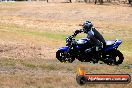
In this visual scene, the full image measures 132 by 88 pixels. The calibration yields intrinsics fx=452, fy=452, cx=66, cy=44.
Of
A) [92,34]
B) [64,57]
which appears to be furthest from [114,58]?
[64,57]

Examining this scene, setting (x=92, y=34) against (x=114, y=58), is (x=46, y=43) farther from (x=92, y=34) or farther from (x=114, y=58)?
(x=92, y=34)

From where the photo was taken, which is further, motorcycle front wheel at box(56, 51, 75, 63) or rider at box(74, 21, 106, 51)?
motorcycle front wheel at box(56, 51, 75, 63)

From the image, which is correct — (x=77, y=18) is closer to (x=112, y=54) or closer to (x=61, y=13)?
(x=61, y=13)

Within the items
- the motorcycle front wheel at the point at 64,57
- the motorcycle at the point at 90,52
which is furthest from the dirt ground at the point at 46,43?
the motorcycle at the point at 90,52

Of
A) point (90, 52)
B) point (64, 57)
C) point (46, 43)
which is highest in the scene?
point (90, 52)

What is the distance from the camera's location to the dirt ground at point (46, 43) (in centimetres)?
1445

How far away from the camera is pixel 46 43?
112 feet

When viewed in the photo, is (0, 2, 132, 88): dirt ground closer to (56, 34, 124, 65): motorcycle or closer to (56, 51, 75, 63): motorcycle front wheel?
(56, 51, 75, 63): motorcycle front wheel

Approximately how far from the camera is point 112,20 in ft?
212

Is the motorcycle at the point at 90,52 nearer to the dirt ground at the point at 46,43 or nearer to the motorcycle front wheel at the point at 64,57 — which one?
the motorcycle front wheel at the point at 64,57

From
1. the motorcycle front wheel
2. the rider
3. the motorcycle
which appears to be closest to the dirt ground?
the motorcycle front wheel

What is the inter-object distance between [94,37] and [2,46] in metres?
10.1

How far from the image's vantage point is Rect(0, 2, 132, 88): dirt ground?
14453 mm

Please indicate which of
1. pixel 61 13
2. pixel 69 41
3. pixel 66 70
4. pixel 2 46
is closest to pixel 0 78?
pixel 66 70
